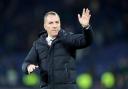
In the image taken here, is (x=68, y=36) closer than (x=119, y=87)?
Yes

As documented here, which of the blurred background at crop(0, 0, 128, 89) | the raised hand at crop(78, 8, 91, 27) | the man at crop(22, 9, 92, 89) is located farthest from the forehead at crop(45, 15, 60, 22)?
the blurred background at crop(0, 0, 128, 89)

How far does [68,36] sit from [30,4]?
43.6ft

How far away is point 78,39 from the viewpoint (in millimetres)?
7957

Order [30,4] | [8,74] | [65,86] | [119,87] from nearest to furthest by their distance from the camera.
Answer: [65,86]
[119,87]
[8,74]
[30,4]

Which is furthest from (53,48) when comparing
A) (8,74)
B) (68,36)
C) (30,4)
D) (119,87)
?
(30,4)

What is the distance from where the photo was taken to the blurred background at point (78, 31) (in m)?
18.7

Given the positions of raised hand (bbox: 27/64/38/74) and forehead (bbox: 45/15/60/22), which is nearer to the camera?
raised hand (bbox: 27/64/38/74)

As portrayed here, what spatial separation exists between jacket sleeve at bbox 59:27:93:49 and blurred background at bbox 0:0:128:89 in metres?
9.67

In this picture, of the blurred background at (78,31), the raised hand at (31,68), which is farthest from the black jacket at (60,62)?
the blurred background at (78,31)

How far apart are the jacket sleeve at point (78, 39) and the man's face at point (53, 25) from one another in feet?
0.32

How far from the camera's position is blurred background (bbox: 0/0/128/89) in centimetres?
1870

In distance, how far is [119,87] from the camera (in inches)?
688

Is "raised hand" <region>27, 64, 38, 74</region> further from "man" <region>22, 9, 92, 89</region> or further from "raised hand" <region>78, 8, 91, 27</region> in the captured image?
"raised hand" <region>78, 8, 91, 27</region>

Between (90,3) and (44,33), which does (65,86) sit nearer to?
(44,33)
